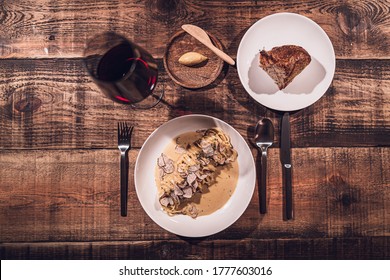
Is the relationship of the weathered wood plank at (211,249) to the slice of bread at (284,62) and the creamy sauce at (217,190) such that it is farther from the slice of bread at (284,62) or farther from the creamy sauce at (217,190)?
the slice of bread at (284,62)

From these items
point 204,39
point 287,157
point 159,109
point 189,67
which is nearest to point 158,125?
point 159,109

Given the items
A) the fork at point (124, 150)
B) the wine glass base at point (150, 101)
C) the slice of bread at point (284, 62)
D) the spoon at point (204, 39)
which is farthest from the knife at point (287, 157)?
the fork at point (124, 150)

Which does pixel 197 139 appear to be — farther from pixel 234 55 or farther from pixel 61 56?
pixel 61 56

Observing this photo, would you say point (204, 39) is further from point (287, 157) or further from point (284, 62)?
point (287, 157)

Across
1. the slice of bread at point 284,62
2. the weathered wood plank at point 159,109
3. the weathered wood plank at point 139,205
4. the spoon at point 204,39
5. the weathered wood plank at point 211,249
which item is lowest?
the weathered wood plank at point 211,249

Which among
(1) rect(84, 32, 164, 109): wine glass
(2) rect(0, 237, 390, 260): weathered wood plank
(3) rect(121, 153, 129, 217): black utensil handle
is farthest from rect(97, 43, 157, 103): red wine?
(2) rect(0, 237, 390, 260): weathered wood plank

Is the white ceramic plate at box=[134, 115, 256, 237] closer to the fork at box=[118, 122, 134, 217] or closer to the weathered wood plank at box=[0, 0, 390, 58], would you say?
the fork at box=[118, 122, 134, 217]
